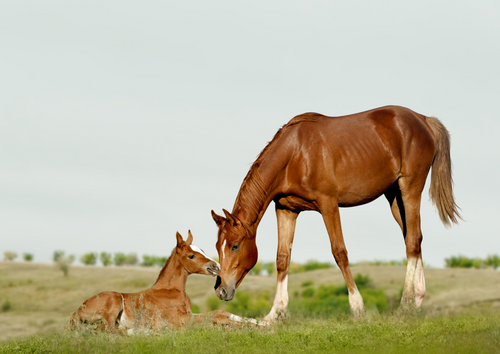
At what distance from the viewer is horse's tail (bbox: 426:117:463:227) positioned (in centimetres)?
1134

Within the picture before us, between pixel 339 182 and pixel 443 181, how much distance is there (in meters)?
3.17

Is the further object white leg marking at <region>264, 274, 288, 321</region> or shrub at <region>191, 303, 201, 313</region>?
shrub at <region>191, 303, 201, 313</region>

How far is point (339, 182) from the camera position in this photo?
9625 millimetres

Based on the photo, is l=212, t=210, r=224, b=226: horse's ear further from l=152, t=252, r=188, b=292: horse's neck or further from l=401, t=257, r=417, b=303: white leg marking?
l=401, t=257, r=417, b=303: white leg marking

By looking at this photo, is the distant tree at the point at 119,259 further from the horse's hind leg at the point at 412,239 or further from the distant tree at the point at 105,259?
the horse's hind leg at the point at 412,239

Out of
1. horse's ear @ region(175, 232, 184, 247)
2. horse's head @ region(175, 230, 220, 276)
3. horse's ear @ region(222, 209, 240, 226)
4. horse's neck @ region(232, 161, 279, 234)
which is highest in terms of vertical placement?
horse's neck @ region(232, 161, 279, 234)

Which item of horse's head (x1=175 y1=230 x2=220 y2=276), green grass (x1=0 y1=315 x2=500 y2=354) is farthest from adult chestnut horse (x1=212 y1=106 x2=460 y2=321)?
green grass (x1=0 y1=315 x2=500 y2=354)

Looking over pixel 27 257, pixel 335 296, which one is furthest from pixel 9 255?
pixel 335 296

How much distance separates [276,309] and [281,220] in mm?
1748

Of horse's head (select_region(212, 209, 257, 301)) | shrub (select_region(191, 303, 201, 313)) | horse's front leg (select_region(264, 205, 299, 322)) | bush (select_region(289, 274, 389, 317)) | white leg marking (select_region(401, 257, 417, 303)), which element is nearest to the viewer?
horse's head (select_region(212, 209, 257, 301))

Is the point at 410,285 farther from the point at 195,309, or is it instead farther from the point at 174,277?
the point at 195,309

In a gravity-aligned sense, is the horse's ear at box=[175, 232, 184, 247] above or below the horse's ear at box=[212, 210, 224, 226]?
below

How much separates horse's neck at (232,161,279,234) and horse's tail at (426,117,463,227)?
4.22 meters

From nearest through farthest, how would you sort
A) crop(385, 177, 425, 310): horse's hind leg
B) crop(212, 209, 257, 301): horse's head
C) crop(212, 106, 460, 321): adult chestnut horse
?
crop(212, 209, 257, 301): horse's head, crop(212, 106, 460, 321): adult chestnut horse, crop(385, 177, 425, 310): horse's hind leg
